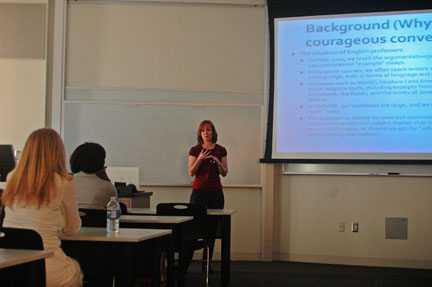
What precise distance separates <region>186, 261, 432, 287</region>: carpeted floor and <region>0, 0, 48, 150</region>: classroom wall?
8.67 feet

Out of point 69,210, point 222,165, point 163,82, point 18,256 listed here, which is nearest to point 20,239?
point 18,256

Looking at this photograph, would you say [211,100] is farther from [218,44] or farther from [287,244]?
[287,244]

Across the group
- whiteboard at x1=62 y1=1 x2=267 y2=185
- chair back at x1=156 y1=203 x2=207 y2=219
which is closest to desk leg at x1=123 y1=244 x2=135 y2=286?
chair back at x1=156 y1=203 x2=207 y2=219

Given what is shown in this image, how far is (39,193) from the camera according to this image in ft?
8.75

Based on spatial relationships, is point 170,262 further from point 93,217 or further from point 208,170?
point 208,170

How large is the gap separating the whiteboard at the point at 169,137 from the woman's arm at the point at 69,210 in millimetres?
4057

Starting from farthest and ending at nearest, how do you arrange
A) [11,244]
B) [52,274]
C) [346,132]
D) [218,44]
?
[218,44] → [346,132] → [52,274] → [11,244]

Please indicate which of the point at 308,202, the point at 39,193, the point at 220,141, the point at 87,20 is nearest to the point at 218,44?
the point at 220,141

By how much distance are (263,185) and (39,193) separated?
442cm

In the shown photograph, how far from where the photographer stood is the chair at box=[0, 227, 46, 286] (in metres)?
2.25

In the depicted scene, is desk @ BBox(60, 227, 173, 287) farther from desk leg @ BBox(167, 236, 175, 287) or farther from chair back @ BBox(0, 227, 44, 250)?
chair back @ BBox(0, 227, 44, 250)

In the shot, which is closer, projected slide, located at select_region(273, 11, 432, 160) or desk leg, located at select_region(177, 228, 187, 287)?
desk leg, located at select_region(177, 228, 187, 287)

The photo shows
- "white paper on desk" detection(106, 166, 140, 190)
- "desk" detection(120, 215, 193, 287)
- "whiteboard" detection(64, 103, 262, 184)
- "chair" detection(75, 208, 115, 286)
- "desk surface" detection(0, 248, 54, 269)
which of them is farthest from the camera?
"whiteboard" detection(64, 103, 262, 184)

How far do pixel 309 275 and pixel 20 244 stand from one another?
13.2 feet
